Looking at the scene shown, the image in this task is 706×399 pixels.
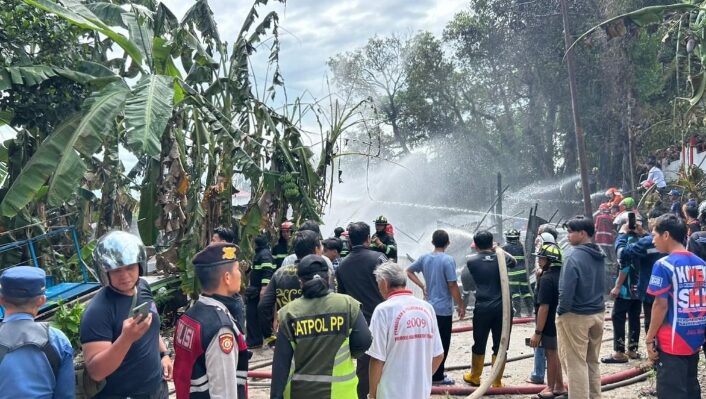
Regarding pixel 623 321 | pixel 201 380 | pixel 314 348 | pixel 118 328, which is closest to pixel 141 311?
pixel 118 328

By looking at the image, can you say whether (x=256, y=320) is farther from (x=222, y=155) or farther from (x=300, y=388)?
(x=300, y=388)

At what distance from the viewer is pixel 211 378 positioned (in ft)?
10.4

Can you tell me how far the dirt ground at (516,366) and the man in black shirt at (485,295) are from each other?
0.56m

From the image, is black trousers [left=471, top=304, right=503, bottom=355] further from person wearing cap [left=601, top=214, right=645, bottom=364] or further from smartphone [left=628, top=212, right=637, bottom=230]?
smartphone [left=628, top=212, right=637, bottom=230]

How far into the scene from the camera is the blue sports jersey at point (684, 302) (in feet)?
15.2

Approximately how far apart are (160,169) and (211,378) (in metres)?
6.32

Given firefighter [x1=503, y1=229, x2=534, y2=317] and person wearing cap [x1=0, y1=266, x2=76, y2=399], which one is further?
firefighter [x1=503, y1=229, x2=534, y2=317]

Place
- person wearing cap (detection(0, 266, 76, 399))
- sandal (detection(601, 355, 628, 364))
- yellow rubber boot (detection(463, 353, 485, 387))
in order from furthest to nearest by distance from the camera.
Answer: sandal (detection(601, 355, 628, 364))
yellow rubber boot (detection(463, 353, 485, 387))
person wearing cap (detection(0, 266, 76, 399))

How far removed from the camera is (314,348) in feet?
11.7

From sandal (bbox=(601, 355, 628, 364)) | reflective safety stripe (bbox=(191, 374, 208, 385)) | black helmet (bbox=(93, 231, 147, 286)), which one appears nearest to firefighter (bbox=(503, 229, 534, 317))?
sandal (bbox=(601, 355, 628, 364))

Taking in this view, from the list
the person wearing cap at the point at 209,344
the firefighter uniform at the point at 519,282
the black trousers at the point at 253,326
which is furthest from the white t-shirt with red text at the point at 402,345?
the black trousers at the point at 253,326

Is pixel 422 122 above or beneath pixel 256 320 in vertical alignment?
above

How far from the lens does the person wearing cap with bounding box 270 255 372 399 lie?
3.56 metres

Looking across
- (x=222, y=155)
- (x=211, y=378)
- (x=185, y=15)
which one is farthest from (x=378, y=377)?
(x=185, y=15)
